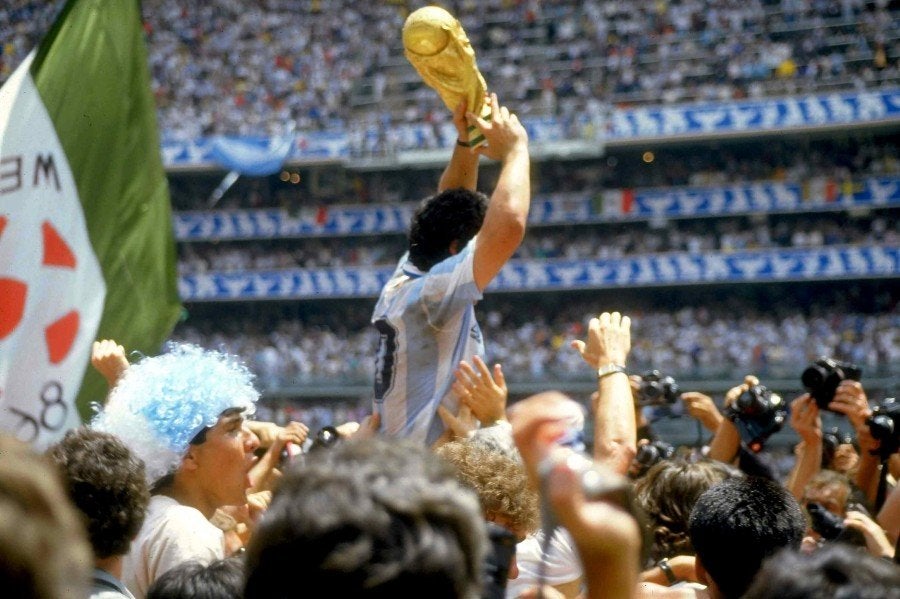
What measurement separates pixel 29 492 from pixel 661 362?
24689 mm

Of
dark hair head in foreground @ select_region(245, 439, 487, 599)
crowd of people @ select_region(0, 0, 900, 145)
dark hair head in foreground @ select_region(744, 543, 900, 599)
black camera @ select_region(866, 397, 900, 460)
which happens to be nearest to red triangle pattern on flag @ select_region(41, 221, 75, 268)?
black camera @ select_region(866, 397, 900, 460)

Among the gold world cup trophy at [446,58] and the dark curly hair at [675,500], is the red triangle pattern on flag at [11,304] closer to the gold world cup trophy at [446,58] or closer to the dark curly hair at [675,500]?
the gold world cup trophy at [446,58]

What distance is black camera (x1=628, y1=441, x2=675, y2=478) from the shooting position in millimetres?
4488

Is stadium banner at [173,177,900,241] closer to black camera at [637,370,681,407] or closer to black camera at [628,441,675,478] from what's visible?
black camera at [637,370,681,407]

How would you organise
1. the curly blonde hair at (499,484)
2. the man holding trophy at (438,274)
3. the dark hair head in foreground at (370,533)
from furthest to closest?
1. the man holding trophy at (438,274)
2. the curly blonde hair at (499,484)
3. the dark hair head in foreground at (370,533)

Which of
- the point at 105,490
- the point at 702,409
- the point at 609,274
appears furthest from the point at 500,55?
the point at 105,490

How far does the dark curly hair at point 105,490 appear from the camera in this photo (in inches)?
93.4

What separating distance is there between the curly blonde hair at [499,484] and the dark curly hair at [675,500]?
0.67 m

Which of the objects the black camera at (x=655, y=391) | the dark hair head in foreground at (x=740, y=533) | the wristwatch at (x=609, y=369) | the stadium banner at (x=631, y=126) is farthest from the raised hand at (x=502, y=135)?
the stadium banner at (x=631, y=126)

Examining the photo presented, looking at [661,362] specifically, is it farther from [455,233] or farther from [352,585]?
[352,585]

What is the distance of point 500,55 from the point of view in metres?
29.8

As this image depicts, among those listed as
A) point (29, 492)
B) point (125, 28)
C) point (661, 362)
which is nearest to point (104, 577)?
point (29, 492)

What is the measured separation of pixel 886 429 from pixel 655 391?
0.85m

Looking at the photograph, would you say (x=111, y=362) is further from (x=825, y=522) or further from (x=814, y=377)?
(x=814, y=377)
